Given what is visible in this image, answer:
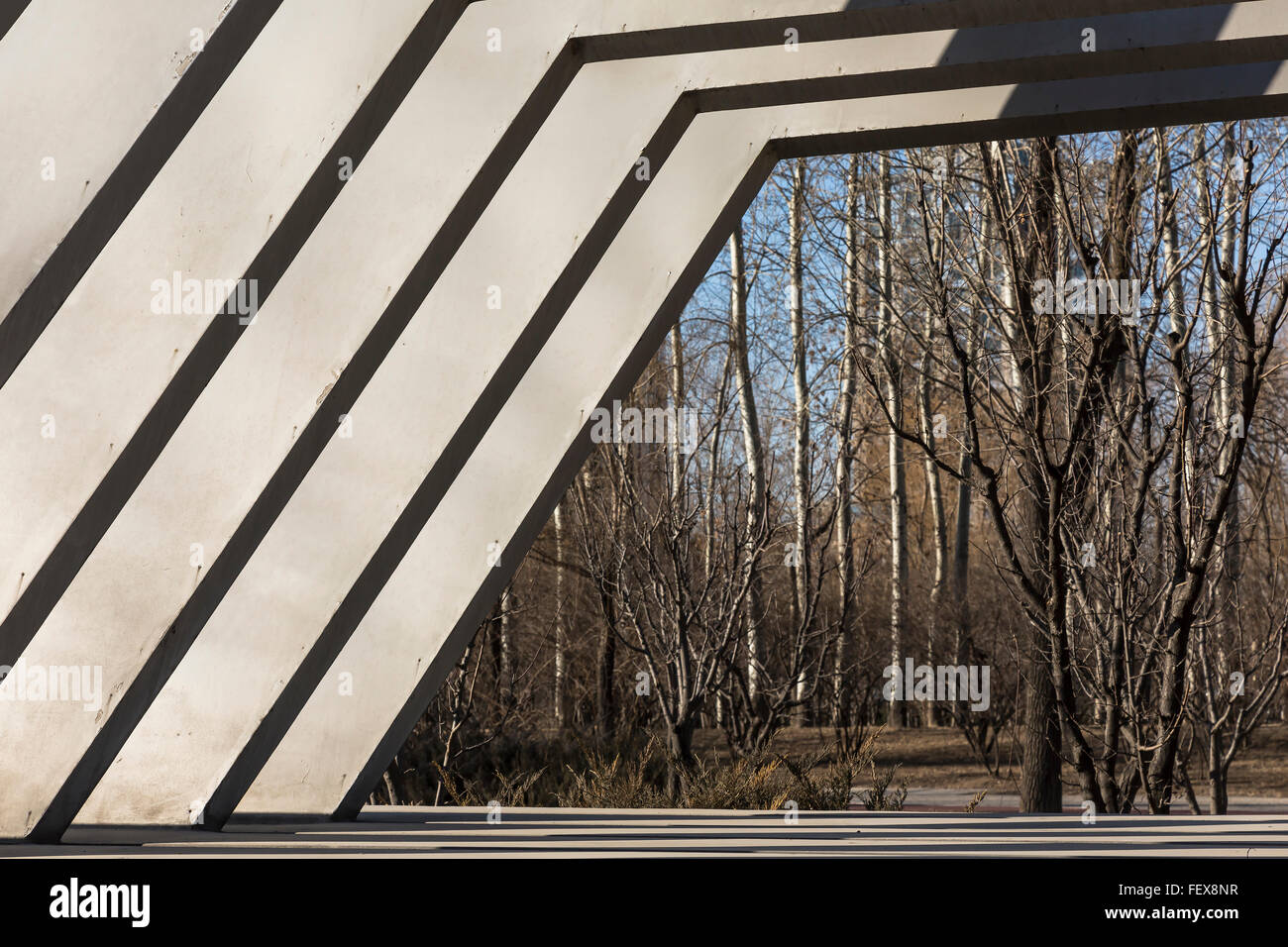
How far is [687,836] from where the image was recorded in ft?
17.0

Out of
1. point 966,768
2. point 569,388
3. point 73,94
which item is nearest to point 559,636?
point 966,768

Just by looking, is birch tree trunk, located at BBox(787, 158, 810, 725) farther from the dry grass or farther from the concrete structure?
the concrete structure

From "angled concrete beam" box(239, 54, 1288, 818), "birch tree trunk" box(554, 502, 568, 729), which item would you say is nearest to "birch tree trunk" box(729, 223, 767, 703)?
"birch tree trunk" box(554, 502, 568, 729)

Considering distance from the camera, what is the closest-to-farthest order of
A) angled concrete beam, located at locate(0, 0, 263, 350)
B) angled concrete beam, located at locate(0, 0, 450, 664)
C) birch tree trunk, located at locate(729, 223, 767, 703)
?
angled concrete beam, located at locate(0, 0, 263, 350) → angled concrete beam, located at locate(0, 0, 450, 664) → birch tree trunk, located at locate(729, 223, 767, 703)

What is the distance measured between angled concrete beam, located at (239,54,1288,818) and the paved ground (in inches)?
15.5

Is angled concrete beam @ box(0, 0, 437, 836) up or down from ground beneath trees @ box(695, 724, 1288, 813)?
up

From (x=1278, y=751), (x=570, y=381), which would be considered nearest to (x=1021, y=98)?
(x=570, y=381)

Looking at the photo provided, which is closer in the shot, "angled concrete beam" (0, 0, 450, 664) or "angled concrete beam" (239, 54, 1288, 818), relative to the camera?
"angled concrete beam" (0, 0, 450, 664)

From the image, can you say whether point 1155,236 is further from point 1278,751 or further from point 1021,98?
point 1278,751

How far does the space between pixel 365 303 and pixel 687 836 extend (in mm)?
2305

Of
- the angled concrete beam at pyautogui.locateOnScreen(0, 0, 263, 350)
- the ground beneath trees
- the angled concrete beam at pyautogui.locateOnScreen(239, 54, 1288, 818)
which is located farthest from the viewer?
the ground beneath trees

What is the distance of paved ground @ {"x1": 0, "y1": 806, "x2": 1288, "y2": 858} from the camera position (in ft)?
13.4

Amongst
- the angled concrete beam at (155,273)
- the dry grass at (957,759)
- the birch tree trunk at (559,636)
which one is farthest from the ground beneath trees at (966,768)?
the angled concrete beam at (155,273)

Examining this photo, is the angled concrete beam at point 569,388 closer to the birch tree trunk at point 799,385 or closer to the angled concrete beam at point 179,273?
the angled concrete beam at point 179,273
